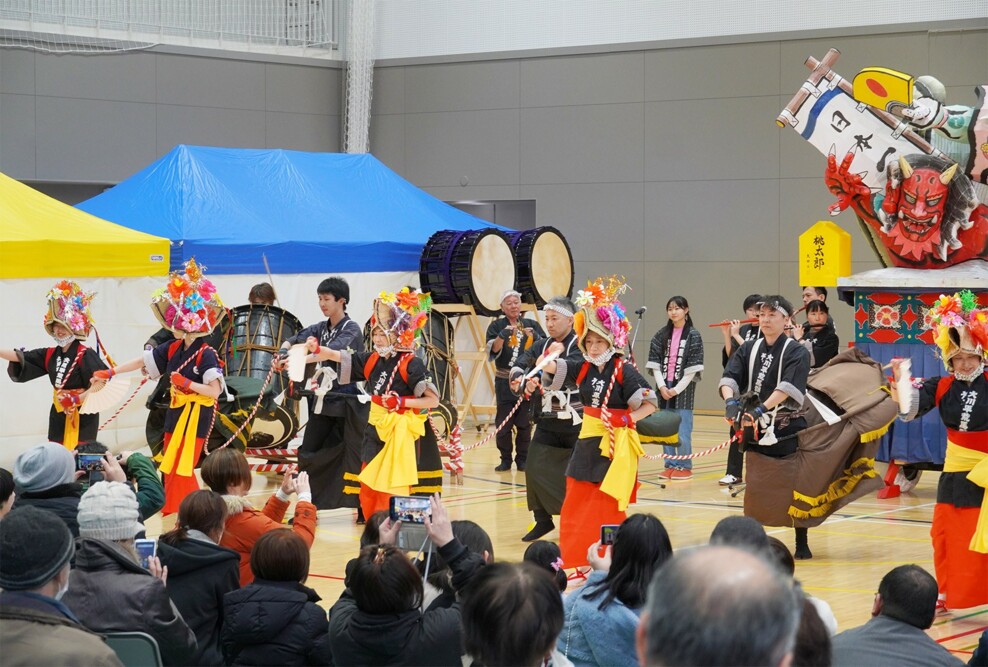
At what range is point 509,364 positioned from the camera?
1070 cm

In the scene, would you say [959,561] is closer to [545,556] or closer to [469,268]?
[545,556]

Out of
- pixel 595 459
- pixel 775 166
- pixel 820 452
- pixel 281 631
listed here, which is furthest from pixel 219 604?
pixel 775 166

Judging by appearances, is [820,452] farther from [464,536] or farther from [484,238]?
[484,238]

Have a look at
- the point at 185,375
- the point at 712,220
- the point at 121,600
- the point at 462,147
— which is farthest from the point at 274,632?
the point at 462,147

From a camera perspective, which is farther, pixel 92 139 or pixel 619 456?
pixel 92 139

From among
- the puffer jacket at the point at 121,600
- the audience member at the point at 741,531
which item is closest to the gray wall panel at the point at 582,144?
the audience member at the point at 741,531

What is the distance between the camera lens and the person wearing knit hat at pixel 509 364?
10.4m

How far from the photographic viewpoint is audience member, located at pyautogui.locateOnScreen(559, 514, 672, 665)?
3.34 meters

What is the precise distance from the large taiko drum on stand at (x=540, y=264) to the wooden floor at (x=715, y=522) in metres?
2.59

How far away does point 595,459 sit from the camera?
650 centimetres

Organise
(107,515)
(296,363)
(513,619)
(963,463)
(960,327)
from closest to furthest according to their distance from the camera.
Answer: (513,619) → (107,515) → (963,463) → (960,327) → (296,363)

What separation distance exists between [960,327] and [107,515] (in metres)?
4.07

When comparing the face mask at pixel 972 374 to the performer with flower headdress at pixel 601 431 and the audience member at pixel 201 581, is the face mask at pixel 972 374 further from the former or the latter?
the audience member at pixel 201 581

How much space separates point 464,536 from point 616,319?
301 centimetres
